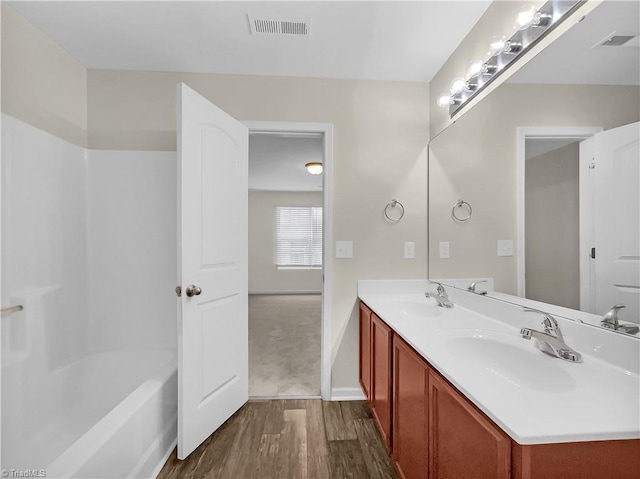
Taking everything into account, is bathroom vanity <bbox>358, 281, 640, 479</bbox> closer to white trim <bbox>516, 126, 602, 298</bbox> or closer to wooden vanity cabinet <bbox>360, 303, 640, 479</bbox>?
wooden vanity cabinet <bbox>360, 303, 640, 479</bbox>

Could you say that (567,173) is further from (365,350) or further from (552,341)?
(365,350)

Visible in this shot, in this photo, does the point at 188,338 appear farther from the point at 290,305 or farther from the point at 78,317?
the point at 290,305

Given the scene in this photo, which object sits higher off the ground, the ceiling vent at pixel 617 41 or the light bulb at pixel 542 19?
the light bulb at pixel 542 19

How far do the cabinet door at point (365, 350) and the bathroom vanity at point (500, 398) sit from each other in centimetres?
19

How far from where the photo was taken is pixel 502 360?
3.75 feet

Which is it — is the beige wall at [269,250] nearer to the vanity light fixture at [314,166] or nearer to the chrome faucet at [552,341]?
the vanity light fixture at [314,166]

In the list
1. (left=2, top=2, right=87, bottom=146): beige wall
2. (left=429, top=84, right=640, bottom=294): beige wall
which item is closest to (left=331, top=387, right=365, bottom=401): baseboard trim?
(left=429, top=84, right=640, bottom=294): beige wall

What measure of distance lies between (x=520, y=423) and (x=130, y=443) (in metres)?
1.57

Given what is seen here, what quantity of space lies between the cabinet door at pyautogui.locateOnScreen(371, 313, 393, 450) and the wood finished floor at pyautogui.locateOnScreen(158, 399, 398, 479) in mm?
186

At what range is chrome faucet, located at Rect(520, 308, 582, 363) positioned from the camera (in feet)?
3.19

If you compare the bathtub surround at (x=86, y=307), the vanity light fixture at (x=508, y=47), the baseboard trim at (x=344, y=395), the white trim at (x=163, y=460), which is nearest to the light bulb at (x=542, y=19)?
the vanity light fixture at (x=508, y=47)

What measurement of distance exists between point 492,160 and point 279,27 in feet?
4.55

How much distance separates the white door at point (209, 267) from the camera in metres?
1.61

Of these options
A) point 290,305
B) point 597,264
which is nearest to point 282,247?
point 290,305
